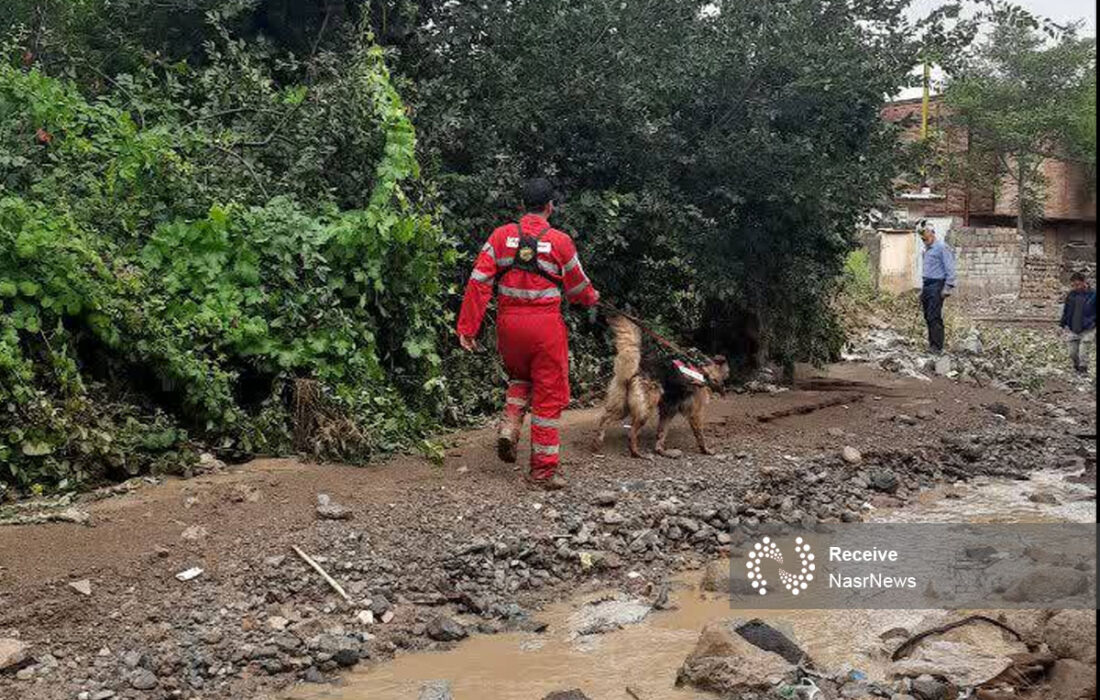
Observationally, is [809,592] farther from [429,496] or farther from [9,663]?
[9,663]

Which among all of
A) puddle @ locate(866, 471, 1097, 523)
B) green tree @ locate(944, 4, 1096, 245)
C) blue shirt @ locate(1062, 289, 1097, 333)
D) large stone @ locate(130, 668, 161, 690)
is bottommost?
puddle @ locate(866, 471, 1097, 523)

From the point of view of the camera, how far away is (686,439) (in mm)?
8203

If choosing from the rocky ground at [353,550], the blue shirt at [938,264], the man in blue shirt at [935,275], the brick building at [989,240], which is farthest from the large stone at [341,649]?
the brick building at [989,240]

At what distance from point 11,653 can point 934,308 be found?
11.6m

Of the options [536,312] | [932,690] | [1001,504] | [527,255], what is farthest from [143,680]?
[1001,504]

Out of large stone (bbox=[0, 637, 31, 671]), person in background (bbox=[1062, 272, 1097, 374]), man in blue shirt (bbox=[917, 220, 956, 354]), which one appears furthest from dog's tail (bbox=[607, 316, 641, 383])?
person in background (bbox=[1062, 272, 1097, 374])

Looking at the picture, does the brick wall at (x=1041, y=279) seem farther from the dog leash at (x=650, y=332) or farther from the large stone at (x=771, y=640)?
the large stone at (x=771, y=640)

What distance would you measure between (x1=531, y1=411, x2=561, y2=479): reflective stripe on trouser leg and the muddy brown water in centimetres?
141

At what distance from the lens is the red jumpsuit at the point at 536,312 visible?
6312mm

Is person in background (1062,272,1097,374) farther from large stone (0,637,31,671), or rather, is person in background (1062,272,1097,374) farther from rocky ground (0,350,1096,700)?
large stone (0,637,31,671)

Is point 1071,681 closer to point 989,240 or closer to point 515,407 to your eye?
point 515,407

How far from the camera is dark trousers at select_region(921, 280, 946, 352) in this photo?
42.1 ft

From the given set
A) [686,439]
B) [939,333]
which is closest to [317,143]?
[686,439]

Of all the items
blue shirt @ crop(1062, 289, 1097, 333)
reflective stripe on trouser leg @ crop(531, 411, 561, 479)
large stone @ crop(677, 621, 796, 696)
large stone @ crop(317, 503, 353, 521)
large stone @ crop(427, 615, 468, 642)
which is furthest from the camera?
blue shirt @ crop(1062, 289, 1097, 333)
